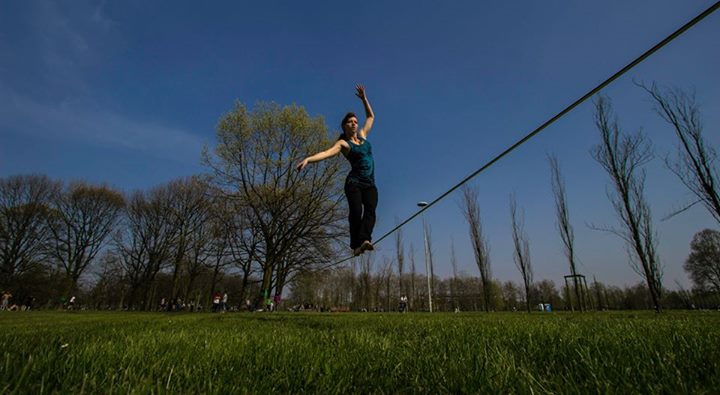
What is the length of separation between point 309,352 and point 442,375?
1.02 m

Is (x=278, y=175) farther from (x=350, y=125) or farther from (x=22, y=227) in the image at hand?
(x=22, y=227)

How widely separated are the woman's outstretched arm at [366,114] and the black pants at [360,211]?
Result: 1.24 metres

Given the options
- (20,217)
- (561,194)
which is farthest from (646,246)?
(20,217)

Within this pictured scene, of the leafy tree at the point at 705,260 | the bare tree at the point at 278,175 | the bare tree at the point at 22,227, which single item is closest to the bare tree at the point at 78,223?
the bare tree at the point at 22,227

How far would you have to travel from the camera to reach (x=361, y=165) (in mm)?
5465

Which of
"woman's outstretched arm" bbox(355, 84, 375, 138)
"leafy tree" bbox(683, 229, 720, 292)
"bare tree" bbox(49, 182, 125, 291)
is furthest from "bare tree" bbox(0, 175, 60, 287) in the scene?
"leafy tree" bbox(683, 229, 720, 292)

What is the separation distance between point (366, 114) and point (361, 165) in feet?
4.37

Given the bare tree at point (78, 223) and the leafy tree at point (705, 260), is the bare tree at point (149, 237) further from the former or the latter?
the leafy tree at point (705, 260)

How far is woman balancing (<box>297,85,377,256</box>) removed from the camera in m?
5.13

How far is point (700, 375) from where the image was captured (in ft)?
5.11

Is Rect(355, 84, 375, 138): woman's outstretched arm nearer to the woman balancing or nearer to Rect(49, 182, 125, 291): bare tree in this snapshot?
the woman balancing

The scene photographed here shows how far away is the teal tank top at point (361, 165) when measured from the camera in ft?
17.7

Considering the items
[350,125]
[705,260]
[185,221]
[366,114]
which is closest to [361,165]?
[350,125]

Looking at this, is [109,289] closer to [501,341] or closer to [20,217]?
[20,217]
